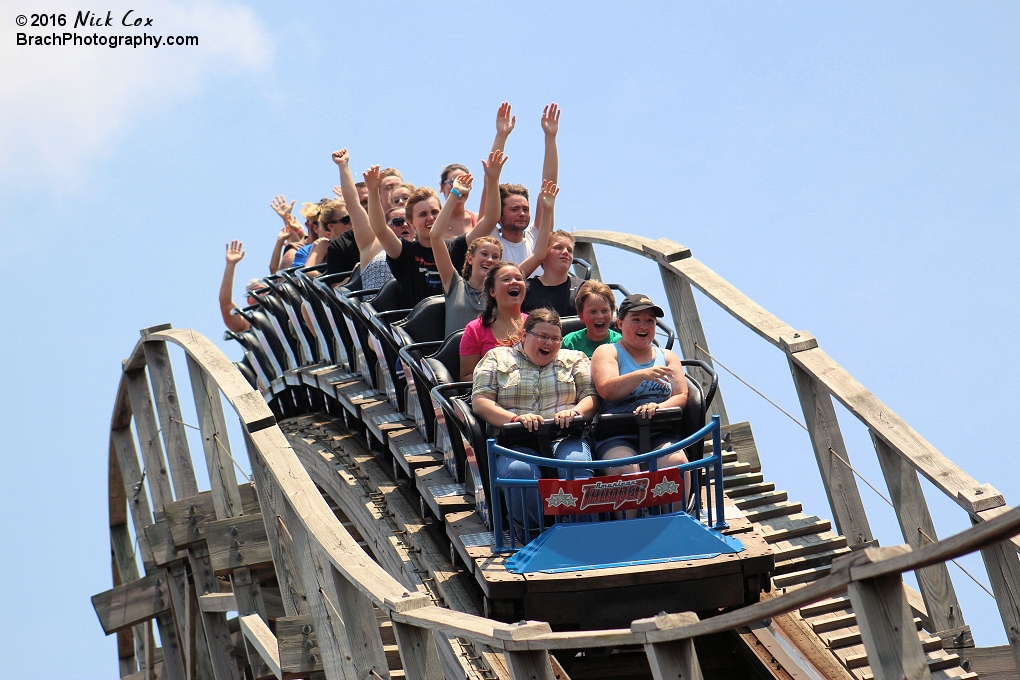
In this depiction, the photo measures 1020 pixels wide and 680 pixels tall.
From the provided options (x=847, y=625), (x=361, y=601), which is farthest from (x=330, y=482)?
(x=847, y=625)

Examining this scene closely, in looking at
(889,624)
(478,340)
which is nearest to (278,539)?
(478,340)

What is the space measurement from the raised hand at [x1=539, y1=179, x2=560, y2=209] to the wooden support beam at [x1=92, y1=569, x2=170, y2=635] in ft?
11.2

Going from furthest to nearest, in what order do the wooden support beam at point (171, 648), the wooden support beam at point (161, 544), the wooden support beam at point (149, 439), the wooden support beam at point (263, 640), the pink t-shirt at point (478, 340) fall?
the wooden support beam at point (171, 648)
the wooden support beam at point (149, 439)
the wooden support beam at point (161, 544)
the wooden support beam at point (263, 640)
the pink t-shirt at point (478, 340)

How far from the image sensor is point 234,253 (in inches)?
406

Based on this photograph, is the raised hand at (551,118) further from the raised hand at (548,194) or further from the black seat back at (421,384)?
the black seat back at (421,384)

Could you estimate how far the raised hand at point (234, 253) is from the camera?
1025cm

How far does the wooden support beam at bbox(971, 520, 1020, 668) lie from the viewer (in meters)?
4.12

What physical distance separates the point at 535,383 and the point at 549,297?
119 cm

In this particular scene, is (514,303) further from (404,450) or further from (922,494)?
(922,494)

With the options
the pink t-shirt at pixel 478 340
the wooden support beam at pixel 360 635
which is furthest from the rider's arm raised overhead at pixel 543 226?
the wooden support beam at pixel 360 635

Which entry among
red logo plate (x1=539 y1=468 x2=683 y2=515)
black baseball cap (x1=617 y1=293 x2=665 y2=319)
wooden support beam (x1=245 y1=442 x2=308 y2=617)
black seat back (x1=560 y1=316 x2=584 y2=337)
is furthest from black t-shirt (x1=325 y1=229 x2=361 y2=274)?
red logo plate (x1=539 y1=468 x2=683 y2=515)

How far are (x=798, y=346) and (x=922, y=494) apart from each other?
35.1 inches

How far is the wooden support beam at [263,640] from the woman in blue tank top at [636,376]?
1.89 m

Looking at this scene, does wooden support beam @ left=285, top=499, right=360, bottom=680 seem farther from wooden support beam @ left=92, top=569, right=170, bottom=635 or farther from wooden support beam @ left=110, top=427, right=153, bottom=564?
wooden support beam @ left=110, top=427, right=153, bottom=564
